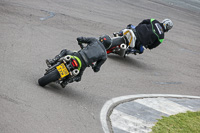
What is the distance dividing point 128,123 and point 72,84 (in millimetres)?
2092

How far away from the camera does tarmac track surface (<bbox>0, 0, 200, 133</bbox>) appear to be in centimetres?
604

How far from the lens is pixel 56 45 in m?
10.6

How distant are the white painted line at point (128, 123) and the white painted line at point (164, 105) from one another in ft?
3.52

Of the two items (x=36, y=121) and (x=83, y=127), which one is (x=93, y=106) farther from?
(x=36, y=121)

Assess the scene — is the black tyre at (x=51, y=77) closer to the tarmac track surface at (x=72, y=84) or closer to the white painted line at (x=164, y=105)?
the tarmac track surface at (x=72, y=84)

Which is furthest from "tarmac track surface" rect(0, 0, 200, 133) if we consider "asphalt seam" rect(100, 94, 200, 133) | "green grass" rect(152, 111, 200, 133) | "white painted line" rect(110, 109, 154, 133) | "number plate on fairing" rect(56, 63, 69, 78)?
"green grass" rect(152, 111, 200, 133)

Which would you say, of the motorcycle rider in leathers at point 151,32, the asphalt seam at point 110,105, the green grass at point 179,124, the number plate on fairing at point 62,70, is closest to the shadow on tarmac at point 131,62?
the motorcycle rider in leathers at point 151,32

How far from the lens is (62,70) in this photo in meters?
7.06

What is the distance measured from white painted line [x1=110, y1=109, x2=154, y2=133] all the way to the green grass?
0.21 metres

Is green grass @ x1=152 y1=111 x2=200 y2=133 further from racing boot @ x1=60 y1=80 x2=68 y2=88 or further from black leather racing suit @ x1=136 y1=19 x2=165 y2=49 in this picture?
black leather racing suit @ x1=136 y1=19 x2=165 y2=49

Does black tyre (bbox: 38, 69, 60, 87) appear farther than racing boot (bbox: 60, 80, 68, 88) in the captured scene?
No

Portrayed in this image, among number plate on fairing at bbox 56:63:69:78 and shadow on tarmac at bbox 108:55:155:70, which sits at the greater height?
number plate on fairing at bbox 56:63:69:78

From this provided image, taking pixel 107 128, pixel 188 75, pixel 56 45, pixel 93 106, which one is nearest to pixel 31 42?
pixel 56 45

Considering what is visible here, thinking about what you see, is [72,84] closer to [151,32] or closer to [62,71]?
[62,71]
